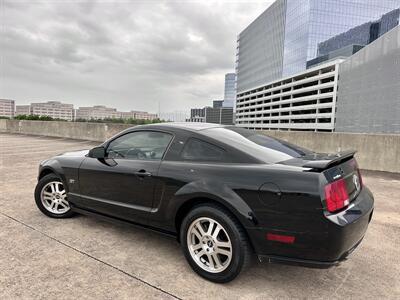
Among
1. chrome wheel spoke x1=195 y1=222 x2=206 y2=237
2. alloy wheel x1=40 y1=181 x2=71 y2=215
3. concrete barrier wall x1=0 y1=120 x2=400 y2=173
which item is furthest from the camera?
concrete barrier wall x1=0 y1=120 x2=400 y2=173

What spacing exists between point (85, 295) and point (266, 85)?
104 m

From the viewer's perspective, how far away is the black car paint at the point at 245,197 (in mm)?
2299

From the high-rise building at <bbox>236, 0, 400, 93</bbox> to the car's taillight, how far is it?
84256 mm

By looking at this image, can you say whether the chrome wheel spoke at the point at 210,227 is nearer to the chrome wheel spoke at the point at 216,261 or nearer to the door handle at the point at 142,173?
the chrome wheel spoke at the point at 216,261

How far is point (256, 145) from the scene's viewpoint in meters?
3.06

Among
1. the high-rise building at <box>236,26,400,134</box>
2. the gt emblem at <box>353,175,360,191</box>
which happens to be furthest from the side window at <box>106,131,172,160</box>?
the high-rise building at <box>236,26,400,134</box>

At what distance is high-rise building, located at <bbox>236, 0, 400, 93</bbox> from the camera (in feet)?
257

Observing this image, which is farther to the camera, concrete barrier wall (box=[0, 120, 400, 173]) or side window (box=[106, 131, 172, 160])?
concrete barrier wall (box=[0, 120, 400, 173])

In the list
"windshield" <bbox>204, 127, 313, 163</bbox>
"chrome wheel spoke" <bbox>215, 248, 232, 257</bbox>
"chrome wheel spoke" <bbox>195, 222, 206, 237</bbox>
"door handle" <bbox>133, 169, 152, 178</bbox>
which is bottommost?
"chrome wheel spoke" <bbox>215, 248, 232, 257</bbox>

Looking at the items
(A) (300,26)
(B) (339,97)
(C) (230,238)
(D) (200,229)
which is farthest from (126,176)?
(A) (300,26)

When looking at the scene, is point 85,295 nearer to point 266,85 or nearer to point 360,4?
point 360,4

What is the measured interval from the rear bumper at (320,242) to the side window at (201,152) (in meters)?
0.74

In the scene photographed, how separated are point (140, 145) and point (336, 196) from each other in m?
2.16

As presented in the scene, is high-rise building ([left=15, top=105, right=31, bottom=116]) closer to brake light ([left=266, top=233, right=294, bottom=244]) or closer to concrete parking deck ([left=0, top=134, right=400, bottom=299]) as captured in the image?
concrete parking deck ([left=0, top=134, right=400, bottom=299])
